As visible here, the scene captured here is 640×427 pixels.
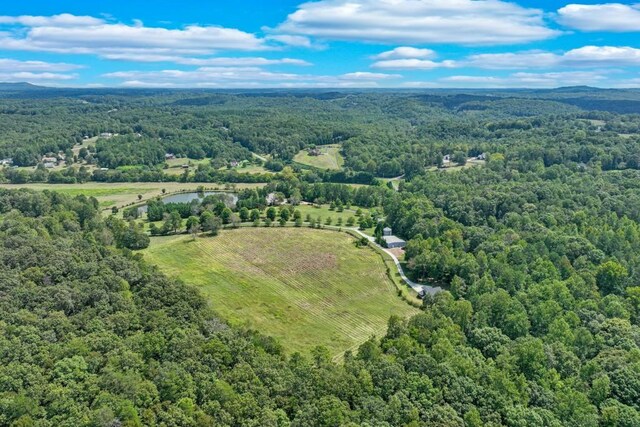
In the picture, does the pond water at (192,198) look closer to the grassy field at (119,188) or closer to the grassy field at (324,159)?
the grassy field at (119,188)


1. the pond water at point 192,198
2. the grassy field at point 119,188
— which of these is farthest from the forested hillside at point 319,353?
the grassy field at point 119,188

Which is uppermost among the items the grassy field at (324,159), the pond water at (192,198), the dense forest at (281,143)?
the dense forest at (281,143)

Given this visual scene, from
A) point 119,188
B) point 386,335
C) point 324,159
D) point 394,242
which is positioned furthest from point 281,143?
A: point 386,335

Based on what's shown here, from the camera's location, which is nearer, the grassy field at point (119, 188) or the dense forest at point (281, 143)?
the grassy field at point (119, 188)

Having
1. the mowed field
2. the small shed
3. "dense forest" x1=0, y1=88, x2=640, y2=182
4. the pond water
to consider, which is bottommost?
the mowed field

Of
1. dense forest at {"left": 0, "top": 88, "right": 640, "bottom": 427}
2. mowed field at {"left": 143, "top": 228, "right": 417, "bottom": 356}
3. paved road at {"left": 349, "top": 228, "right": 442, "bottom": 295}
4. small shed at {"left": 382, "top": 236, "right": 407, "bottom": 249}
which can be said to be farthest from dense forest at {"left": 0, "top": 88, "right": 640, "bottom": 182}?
paved road at {"left": 349, "top": 228, "right": 442, "bottom": 295}

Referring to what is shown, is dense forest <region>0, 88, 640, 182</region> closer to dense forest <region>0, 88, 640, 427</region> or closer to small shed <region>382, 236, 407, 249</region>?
dense forest <region>0, 88, 640, 427</region>
